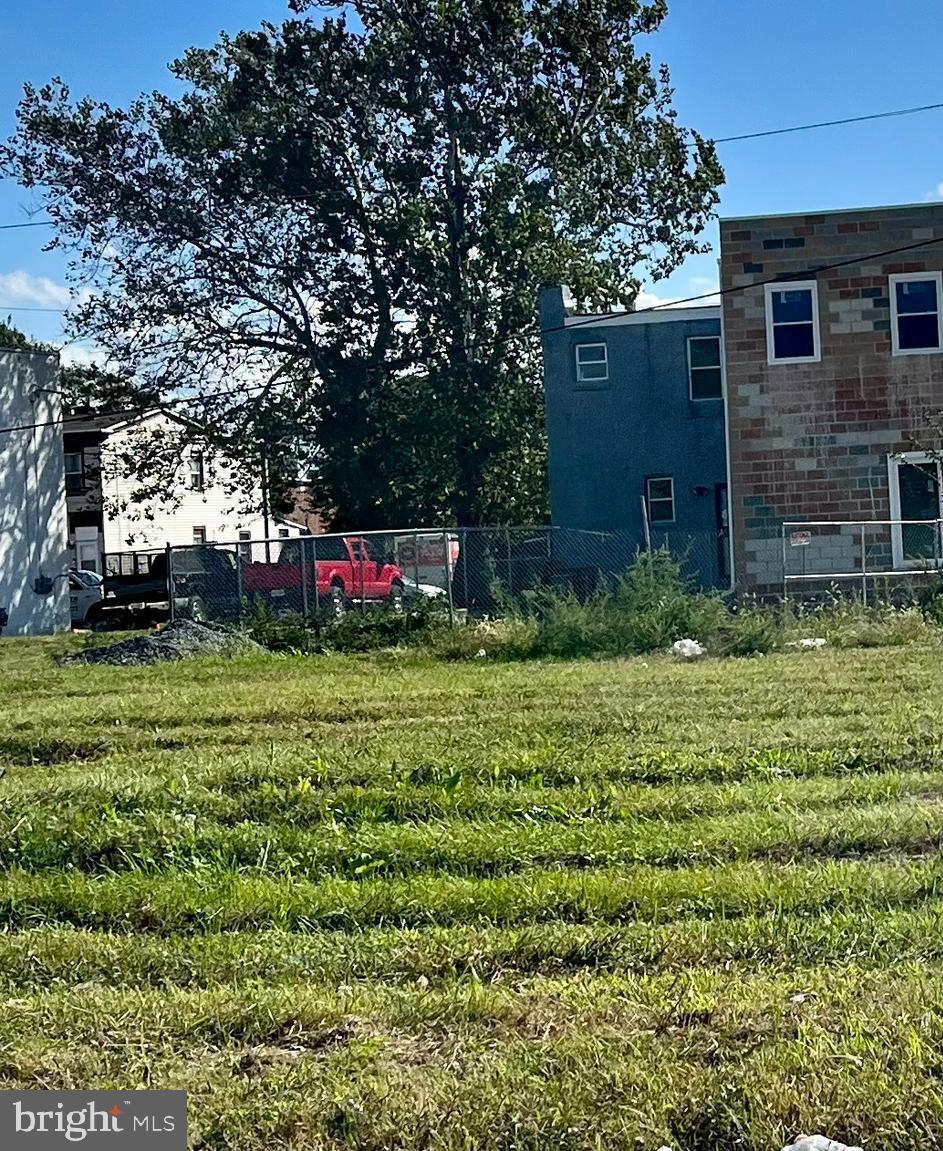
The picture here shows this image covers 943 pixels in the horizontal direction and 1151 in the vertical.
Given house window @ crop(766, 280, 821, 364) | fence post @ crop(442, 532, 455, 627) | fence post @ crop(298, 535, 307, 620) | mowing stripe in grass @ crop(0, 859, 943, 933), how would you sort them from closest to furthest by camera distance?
mowing stripe in grass @ crop(0, 859, 943, 933) → fence post @ crop(442, 532, 455, 627) → fence post @ crop(298, 535, 307, 620) → house window @ crop(766, 280, 821, 364)

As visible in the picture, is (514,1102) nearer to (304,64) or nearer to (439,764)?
(439,764)

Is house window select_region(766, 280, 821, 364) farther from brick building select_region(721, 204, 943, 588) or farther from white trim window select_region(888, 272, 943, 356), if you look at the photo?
white trim window select_region(888, 272, 943, 356)

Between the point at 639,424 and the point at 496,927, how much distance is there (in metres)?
26.6

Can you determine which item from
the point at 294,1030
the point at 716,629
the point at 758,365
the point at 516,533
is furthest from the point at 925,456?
the point at 294,1030

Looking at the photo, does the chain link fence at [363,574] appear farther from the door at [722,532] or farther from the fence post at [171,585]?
the door at [722,532]

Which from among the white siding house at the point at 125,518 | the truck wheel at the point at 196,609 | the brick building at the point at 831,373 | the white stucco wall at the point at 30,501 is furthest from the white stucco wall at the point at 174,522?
the brick building at the point at 831,373

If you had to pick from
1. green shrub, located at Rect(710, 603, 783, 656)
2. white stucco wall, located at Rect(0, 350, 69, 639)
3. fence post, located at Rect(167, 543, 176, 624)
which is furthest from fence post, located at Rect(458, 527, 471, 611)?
white stucco wall, located at Rect(0, 350, 69, 639)

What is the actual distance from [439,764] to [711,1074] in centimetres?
454

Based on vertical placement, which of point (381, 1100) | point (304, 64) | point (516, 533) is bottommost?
point (381, 1100)

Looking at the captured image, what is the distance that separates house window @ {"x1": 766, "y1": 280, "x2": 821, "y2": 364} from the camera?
82.1ft

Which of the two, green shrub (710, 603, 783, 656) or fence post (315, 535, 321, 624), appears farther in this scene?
fence post (315, 535, 321, 624)

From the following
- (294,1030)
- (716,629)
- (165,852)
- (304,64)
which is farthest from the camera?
(304,64)

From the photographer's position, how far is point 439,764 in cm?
832

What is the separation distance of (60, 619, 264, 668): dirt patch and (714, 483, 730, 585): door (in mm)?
10955
